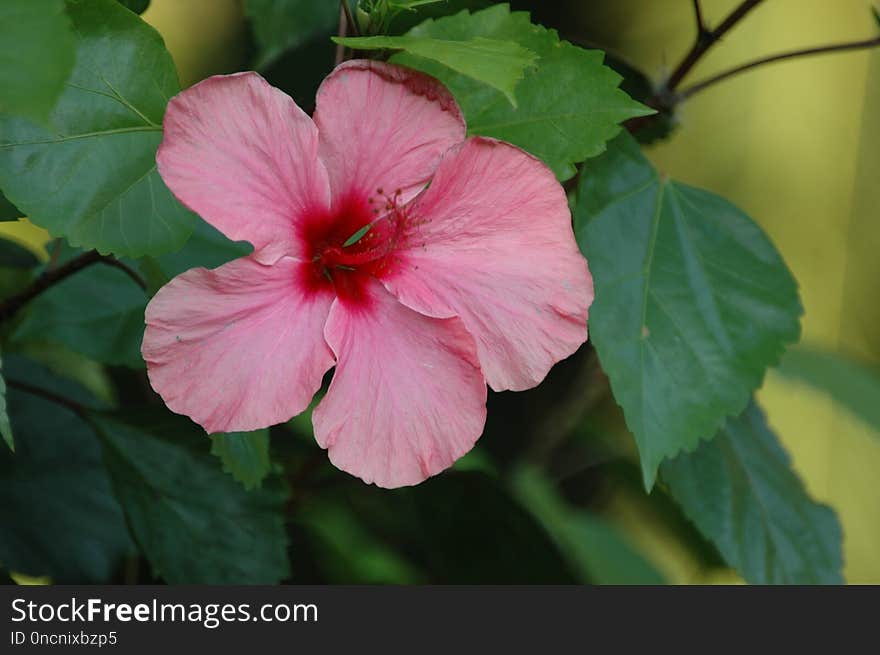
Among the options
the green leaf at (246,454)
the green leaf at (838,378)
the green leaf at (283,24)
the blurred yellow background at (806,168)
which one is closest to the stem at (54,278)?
the green leaf at (246,454)

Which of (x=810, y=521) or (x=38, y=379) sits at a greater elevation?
(x=810, y=521)

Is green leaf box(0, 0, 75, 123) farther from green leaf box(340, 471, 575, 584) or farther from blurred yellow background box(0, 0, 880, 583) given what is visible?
blurred yellow background box(0, 0, 880, 583)

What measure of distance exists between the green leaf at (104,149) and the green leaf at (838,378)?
3.08ft

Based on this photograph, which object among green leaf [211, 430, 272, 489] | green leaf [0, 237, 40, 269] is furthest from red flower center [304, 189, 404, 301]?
green leaf [0, 237, 40, 269]

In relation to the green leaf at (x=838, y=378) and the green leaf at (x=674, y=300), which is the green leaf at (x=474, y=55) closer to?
the green leaf at (x=674, y=300)

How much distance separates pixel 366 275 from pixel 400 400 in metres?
0.09

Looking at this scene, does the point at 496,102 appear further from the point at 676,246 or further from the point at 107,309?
→ the point at 107,309

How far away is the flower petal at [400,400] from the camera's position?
0.52 meters

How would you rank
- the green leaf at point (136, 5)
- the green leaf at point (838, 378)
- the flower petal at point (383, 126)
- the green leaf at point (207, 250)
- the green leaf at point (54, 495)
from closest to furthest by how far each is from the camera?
the flower petal at point (383, 126), the green leaf at point (136, 5), the green leaf at point (207, 250), the green leaf at point (54, 495), the green leaf at point (838, 378)

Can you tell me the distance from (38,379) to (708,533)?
0.60 meters

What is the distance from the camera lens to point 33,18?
1.46 ft

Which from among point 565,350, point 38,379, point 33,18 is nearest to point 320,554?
point 38,379

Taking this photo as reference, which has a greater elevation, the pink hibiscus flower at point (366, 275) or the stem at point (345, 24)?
the stem at point (345, 24)

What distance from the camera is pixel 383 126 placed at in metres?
0.55
